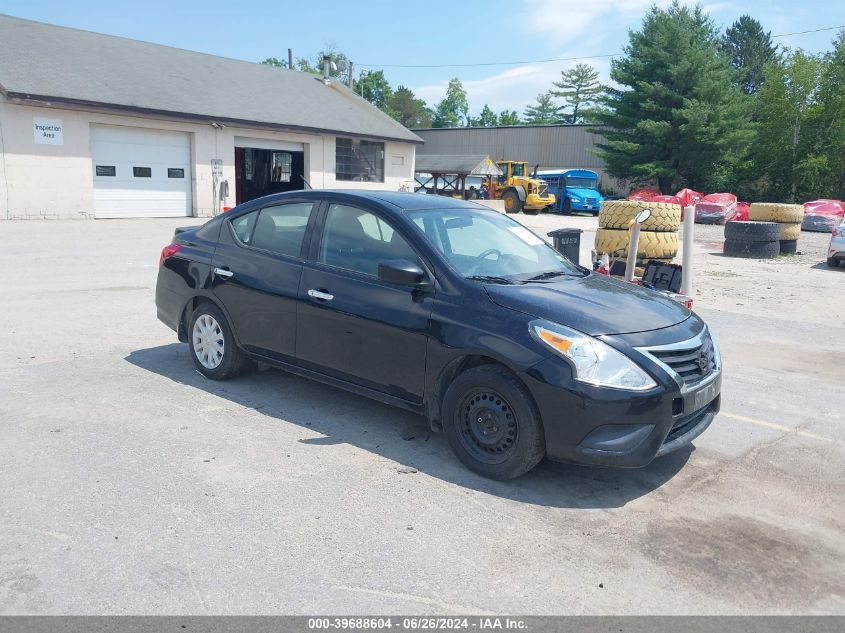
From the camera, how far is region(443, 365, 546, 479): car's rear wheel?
398cm

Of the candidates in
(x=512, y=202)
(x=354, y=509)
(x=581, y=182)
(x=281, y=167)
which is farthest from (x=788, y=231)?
(x=581, y=182)

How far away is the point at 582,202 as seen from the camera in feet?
118

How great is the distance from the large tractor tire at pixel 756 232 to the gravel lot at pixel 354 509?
11.8 metres

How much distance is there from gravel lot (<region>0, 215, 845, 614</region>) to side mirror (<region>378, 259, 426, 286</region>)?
1.12 m

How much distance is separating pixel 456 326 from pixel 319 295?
120 centimetres

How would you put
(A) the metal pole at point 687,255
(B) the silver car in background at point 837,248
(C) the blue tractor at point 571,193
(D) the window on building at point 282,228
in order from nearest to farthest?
(D) the window on building at point 282,228
(A) the metal pole at point 687,255
(B) the silver car in background at point 837,248
(C) the blue tractor at point 571,193

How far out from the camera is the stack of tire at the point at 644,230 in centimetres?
1130

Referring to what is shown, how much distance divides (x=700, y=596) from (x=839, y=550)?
3.24 feet

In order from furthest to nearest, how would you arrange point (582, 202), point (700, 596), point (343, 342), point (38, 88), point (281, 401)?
point (582, 202), point (38, 88), point (281, 401), point (343, 342), point (700, 596)

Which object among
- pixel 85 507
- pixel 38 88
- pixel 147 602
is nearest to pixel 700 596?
pixel 147 602

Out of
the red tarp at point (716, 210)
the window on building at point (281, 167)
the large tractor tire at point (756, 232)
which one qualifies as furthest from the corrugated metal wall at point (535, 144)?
the large tractor tire at point (756, 232)

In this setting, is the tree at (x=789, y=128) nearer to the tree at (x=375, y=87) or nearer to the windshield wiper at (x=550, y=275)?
the windshield wiper at (x=550, y=275)

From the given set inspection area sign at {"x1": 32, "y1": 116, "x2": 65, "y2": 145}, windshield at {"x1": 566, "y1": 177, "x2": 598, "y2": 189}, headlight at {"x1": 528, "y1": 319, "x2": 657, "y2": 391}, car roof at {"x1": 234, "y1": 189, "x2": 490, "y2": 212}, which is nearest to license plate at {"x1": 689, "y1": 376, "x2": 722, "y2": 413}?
headlight at {"x1": 528, "y1": 319, "x2": 657, "y2": 391}

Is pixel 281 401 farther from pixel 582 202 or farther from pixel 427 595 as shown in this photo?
pixel 582 202
